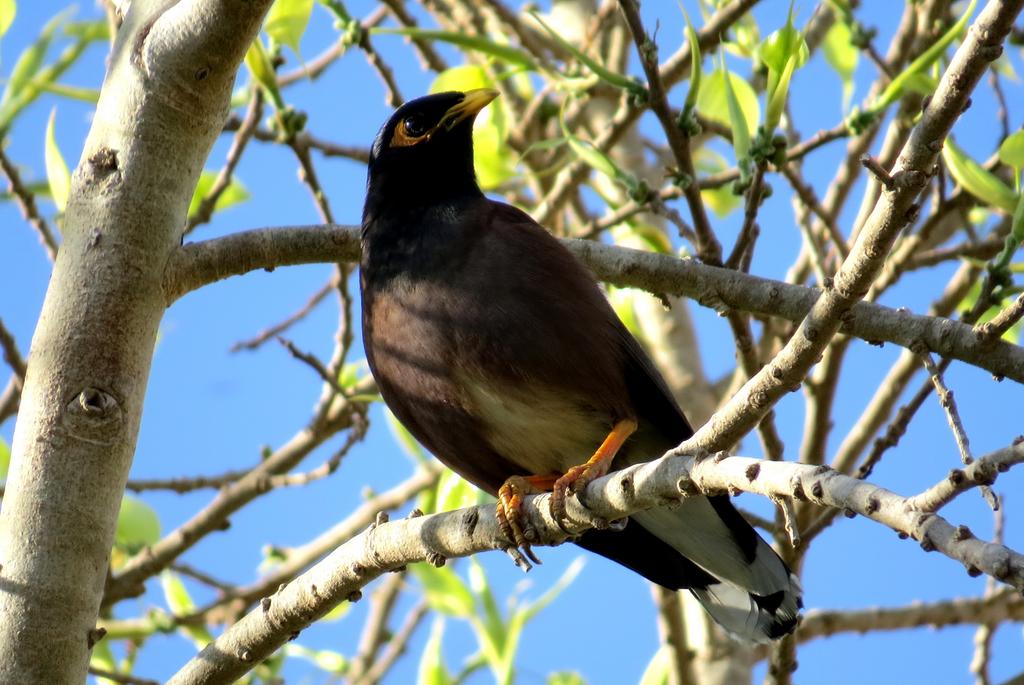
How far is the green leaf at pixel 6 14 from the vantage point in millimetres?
4223

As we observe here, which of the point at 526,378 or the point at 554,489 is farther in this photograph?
the point at 526,378

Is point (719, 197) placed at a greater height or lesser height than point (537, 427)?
greater

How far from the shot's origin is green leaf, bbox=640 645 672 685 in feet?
15.6

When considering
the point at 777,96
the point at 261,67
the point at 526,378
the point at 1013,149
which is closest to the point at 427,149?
the point at 261,67

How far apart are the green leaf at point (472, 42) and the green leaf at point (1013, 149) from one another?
1.60m

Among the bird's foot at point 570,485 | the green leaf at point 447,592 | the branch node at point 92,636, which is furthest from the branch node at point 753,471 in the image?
the green leaf at point 447,592

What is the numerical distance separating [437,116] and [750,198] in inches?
54.1

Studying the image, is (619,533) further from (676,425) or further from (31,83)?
(31,83)

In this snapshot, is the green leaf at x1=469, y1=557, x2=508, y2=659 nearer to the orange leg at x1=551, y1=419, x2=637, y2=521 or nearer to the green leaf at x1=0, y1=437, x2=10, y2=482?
the orange leg at x1=551, y1=419, x2=637, y2=521

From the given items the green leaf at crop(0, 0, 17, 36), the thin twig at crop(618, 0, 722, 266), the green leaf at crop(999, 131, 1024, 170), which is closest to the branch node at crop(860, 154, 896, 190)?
the green leaf at crop(999, 131, 1024, 170)

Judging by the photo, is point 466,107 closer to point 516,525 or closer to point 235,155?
point 235,155

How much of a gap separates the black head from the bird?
0.08 ft

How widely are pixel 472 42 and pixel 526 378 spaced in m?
1.22

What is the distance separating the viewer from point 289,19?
4219mm
